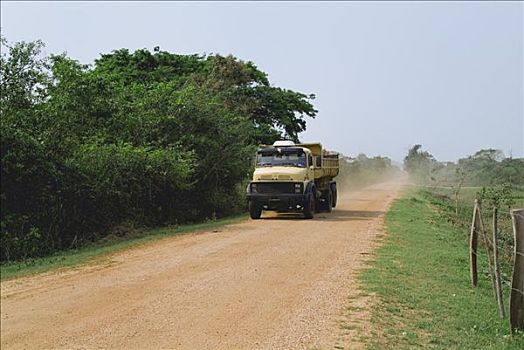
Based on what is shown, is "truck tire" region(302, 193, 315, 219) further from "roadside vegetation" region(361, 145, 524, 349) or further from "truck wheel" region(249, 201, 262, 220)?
"roadside vegetation" region(361, 145, 524, 349)

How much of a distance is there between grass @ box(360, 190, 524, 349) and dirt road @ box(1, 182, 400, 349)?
54 cm

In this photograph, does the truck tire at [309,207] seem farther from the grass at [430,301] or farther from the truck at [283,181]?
the grass at [430,301]

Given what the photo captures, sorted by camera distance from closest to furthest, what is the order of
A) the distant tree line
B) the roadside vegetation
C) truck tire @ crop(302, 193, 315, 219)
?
the roadside vegetation, the distant tree line, truck tire @ crop(302, 193, 315, 219)

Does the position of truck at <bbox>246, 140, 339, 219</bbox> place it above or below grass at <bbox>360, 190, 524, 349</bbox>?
above

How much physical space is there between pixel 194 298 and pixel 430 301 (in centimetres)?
355

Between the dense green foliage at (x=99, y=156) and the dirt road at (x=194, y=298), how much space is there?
396 centimetres

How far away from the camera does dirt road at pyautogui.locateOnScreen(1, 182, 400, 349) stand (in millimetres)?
7008

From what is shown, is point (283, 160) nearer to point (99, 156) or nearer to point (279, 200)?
point (279, 200)

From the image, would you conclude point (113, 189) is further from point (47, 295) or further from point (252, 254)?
point (47, 295)

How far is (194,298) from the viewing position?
28.8 ft

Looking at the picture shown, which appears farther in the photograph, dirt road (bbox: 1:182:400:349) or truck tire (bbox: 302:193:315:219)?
truck tire (bbox: 302:193:315:219)

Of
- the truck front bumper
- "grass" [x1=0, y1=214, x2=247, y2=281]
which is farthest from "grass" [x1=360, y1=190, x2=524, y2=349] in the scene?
"grass" [x1=0, y1=214, x2=247, y2=281]

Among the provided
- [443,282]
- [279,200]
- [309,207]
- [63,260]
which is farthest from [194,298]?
[309,207]

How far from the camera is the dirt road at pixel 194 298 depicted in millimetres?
7008
